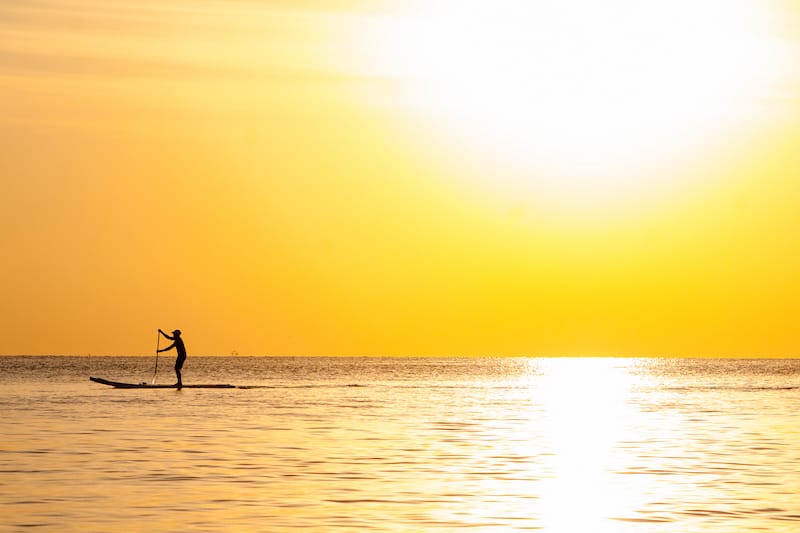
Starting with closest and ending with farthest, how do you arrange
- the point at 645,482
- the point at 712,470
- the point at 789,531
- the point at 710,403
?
the point at 789,531, the point at 645,482, the point at 712,470, the point at 710,403

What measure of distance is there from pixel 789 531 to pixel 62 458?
591 inches

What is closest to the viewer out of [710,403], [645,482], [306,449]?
[645,482]

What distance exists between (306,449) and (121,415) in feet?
44.1

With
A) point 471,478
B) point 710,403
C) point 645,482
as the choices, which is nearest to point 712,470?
point 645,482

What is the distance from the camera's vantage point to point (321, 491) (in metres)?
22.8

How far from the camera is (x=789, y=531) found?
739 inches

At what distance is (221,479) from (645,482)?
296 inches

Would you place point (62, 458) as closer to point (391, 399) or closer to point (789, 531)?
point (789, 531)

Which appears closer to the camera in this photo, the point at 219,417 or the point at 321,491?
the point at 321,491

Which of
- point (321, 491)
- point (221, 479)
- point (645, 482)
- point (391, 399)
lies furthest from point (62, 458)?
point (391, 399)

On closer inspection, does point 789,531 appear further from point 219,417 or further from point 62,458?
point 219,417

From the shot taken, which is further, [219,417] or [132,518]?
[219,417]

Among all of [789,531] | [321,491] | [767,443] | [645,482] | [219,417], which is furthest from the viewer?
[219,417]

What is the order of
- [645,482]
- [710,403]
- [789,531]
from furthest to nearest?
[710,403]
[645,482]
[789,531]
